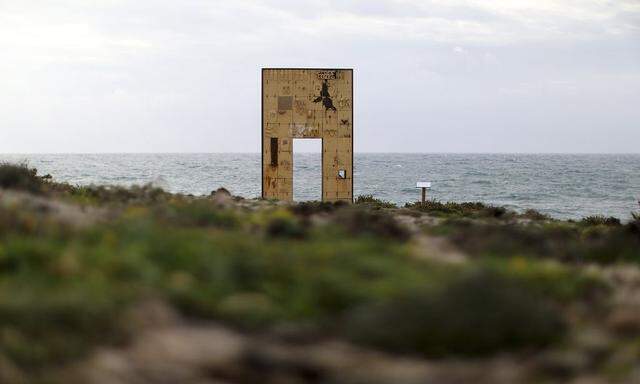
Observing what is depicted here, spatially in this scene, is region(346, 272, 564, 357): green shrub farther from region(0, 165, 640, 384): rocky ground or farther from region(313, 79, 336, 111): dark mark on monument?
region(313, 79, 336, 111): dark mark on monument

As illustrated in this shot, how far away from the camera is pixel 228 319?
5.27 meters

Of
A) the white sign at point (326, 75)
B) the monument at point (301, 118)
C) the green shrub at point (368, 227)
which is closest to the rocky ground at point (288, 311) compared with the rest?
the green shrub at point (368, 227)

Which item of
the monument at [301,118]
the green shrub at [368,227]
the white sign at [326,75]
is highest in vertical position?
the white sign at [326,75]

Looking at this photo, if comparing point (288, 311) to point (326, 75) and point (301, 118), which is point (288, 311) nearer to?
point (301, 118)

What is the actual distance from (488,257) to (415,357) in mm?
2877

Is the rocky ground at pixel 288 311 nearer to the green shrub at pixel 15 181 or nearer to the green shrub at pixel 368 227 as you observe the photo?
the green shrub at pixel 368 227

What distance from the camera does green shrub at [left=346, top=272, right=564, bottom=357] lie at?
16.1 feet

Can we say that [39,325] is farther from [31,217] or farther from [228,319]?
[31,217]

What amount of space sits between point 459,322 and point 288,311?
1181 millimetres

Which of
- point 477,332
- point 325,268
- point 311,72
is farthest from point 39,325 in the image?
point 311,72

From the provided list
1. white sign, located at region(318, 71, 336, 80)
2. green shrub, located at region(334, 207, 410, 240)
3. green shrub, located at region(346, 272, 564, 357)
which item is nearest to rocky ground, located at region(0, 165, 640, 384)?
green shrub, located at region(346, 272, 564, 357)

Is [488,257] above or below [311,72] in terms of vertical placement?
below

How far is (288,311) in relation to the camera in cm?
541

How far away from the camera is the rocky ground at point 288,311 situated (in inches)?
181
